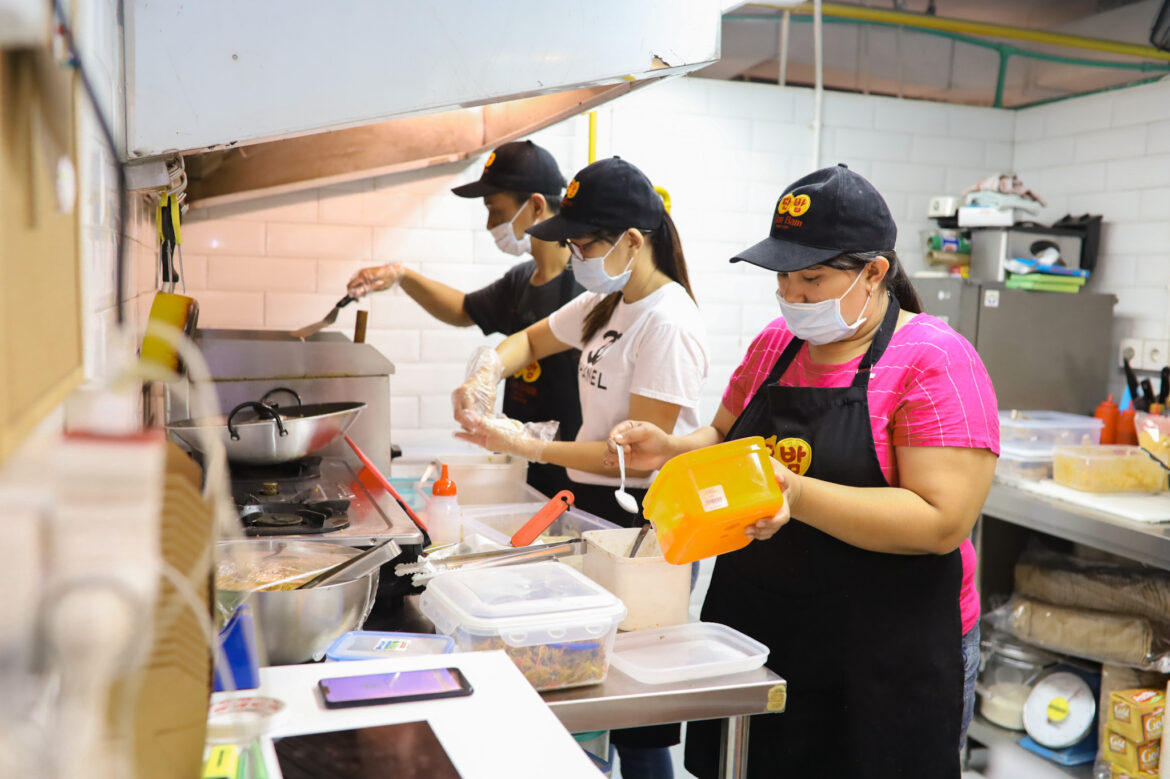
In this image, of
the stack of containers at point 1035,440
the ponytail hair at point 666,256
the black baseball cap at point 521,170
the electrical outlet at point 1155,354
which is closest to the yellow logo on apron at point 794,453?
the ponytail hair at point 666,256

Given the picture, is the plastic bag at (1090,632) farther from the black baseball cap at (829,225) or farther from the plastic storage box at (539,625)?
the plastic storage box at (539,625)

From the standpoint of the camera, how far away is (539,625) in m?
1.34

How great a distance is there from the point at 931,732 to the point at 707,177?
3107mm

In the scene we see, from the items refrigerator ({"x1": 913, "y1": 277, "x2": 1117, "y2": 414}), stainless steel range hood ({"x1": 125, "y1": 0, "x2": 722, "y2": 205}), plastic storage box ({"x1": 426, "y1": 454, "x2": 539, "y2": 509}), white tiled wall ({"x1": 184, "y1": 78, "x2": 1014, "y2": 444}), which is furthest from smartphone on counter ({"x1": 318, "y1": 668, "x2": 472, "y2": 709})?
refrigerator ({"x1": 913, "y1": 277, "x2": 1117, "y2": 414})

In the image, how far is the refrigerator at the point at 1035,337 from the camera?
3982 millimetres

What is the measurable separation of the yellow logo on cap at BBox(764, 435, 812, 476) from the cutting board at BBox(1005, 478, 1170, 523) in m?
1.64

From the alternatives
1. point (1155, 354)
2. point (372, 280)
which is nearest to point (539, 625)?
point (372, 280)

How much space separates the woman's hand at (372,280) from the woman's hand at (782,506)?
7.18 feet

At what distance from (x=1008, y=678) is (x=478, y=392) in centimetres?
220

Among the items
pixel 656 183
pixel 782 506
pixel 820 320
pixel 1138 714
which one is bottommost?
pixel 1138 714

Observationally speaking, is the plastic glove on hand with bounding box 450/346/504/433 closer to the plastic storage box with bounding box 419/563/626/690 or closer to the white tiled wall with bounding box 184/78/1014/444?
the plastic storage box with bounding box 419/563/626/690

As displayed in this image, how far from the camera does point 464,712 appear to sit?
3.34ft

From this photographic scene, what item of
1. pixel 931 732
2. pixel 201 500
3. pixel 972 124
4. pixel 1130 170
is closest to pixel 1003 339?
pixel 1130 170

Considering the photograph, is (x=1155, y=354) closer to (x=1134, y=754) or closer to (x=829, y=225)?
(x=1134, y=754)
